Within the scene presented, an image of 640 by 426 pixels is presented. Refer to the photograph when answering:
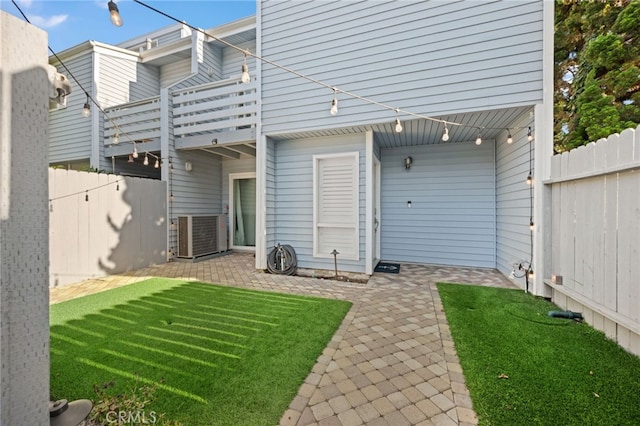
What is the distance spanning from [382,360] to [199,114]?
688 cm

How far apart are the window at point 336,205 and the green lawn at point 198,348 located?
73.4 inches

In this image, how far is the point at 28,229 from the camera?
4.20 feet

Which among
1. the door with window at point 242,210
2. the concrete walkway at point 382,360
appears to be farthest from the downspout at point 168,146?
the concrete walkway at point 382,360

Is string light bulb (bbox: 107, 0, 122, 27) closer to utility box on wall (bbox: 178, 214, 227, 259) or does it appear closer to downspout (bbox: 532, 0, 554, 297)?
utility box on wall (bbox: 178, 214, 227, 259)

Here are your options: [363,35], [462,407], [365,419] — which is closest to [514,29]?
[363,35]

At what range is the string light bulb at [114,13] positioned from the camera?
2.33 meters

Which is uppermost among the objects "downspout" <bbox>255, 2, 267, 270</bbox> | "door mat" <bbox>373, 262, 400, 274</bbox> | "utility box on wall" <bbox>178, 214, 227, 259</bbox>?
"downspout" <bbox>255, 2, 267, 270</bbox>

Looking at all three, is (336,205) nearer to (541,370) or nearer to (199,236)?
(199,236)

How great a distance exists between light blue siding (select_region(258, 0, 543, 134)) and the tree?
17.4ft

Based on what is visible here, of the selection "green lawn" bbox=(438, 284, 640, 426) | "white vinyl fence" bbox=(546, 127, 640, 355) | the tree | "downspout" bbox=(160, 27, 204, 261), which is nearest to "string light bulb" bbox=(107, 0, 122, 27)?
"green lawn" bbox=(438, 284, 640, 426)

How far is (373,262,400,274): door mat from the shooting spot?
572 centimetres

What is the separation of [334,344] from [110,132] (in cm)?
893

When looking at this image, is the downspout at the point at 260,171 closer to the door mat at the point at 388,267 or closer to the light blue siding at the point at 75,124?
the door mat at the point at 388,267

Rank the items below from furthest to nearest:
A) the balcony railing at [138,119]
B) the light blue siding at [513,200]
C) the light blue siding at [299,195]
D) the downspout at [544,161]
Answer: the balcony railing at [138,119]
the light blue siding at [299,195]
the light blue siding at [513,200]
the downspout at [544,161]
